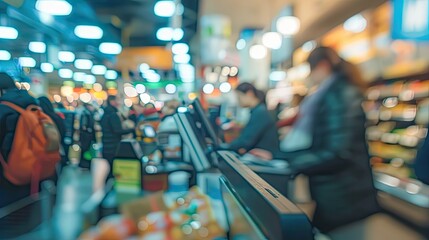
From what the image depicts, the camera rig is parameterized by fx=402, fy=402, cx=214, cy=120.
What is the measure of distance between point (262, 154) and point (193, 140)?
925mm

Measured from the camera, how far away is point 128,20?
6.95 ft

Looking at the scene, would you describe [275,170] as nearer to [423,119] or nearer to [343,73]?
[343,73]

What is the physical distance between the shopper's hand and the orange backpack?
1.52 m

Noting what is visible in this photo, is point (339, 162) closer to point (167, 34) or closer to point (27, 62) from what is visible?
point (167, 34)

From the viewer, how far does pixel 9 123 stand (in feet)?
5.09

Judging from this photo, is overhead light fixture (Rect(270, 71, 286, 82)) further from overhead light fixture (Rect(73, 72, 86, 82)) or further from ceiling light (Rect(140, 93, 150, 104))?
overhead light fixture (Rect(73, 72, 86, 82))

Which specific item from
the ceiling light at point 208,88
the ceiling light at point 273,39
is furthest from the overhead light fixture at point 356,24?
the ceiling light at point 208,88

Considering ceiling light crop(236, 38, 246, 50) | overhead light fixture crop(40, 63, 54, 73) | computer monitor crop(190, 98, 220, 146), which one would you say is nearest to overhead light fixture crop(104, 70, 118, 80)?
overhead light fixture crop(40, 63, 54, 73)

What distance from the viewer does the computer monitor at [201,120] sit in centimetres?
220

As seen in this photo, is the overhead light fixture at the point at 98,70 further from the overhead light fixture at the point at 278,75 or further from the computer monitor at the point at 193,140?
the overhead light fixture at the point at 278,75

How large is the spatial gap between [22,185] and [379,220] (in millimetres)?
2971

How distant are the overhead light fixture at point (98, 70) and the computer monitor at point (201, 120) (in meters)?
0.54

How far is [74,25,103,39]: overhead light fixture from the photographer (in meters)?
1.75

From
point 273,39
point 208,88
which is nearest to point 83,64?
point 208,88
